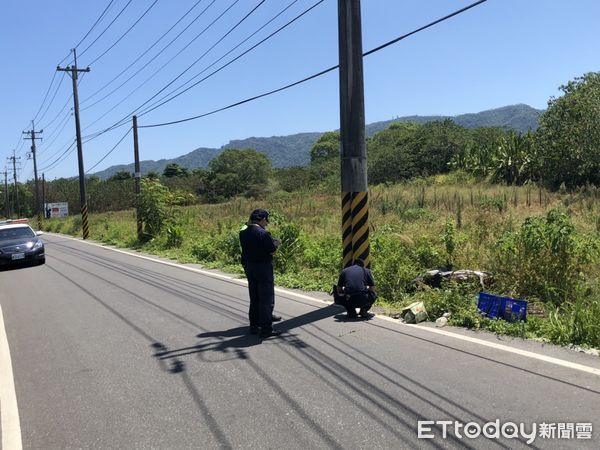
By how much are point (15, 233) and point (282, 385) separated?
16.5 meters

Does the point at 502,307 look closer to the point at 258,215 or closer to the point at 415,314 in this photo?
the point at 415,314

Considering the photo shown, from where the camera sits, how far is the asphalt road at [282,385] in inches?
156

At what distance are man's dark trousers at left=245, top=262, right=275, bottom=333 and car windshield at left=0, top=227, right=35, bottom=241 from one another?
1428 centimetres

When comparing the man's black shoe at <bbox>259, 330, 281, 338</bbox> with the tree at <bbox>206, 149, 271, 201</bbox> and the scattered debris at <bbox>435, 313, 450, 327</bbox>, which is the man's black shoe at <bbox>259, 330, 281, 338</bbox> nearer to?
the scattered debris at <bbox>435, 313, 450, 327</bbox>

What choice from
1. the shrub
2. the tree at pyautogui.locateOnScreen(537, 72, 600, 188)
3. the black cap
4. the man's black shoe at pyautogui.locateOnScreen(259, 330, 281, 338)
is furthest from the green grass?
the tree at pyautogui.locateOnScreen(537, 72, 600, 188)

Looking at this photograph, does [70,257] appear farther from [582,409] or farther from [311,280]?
[582,409]

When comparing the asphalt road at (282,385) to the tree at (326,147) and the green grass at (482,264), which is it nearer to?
the green grass at (482,264)

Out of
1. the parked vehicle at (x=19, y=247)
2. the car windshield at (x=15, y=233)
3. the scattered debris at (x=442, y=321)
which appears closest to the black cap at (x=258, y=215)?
the scattered debris at (x=442, y=321)

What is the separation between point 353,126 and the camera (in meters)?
9.56

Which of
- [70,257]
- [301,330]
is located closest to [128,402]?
[301,330]

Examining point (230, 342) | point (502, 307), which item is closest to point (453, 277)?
point (502, 307)

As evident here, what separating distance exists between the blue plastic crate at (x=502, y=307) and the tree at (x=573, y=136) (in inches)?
1075

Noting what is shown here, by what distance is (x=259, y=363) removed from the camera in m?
5.66

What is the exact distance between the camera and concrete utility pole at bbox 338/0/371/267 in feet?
31.3
